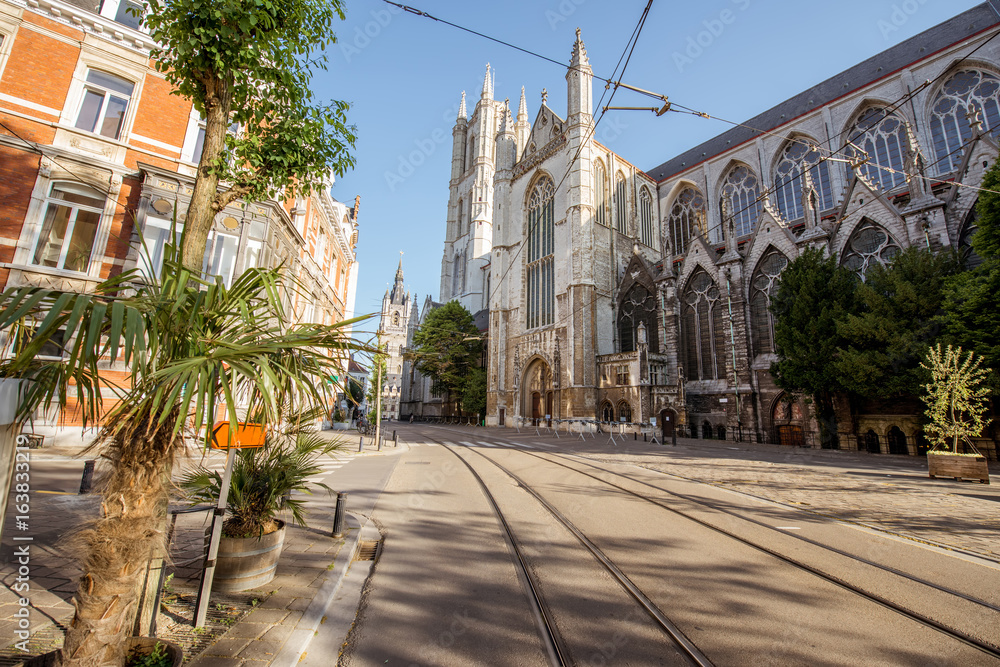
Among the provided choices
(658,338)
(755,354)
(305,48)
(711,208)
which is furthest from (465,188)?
(305,48)

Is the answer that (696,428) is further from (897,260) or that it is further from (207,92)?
(207,92)

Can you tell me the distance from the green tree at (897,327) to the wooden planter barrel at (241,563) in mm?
21759

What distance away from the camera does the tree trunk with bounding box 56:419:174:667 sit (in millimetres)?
2018

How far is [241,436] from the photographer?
10.2 ft

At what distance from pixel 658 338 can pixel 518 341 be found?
11849 mm

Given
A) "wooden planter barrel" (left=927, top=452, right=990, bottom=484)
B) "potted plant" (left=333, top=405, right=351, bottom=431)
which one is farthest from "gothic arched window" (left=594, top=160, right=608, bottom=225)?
"wooden planter barrel" (left=927, top=452, right=990, bottom=484)

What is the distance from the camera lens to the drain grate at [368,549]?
4.80 meters

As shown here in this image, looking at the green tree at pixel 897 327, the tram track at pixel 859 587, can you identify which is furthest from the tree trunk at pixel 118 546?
the green tree at pixel 897 327

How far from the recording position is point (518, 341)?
120 ft

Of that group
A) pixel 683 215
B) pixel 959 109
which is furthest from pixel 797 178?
pixel 683 215

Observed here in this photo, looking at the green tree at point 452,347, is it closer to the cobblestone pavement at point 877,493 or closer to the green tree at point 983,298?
the cobblestone pavement at point 877,493

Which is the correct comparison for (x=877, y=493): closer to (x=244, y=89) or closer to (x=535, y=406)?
(x=244, y=89)

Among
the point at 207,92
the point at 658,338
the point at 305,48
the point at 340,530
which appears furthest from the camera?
the point at 658,338

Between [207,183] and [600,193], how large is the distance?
34.9 meters
